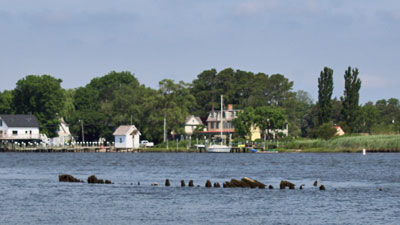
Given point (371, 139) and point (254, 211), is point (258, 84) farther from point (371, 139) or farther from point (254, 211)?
point (254, 211)

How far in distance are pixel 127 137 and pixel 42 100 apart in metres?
22.5

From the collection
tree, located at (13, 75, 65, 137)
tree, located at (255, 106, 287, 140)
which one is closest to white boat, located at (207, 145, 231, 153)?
tree, located at (255, 106, 287, 140)

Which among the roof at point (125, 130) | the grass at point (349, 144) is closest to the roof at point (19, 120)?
the roof at point (125, 130)

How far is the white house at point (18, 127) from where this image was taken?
153500 mm

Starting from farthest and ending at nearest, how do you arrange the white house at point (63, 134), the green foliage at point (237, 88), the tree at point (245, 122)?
the green foliage at point (237, 88) → the white house at point (63, 134) → the tree at point (245, 122)

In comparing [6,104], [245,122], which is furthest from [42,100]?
[245,122]

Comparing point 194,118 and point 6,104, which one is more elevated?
point 6,104

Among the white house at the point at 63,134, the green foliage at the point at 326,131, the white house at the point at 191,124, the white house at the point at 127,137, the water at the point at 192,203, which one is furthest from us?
the white house at the point at 63,134

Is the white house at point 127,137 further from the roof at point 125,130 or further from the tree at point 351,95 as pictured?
the tree at point 351,95

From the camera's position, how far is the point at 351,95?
454 feet

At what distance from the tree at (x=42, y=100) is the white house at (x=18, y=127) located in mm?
3462

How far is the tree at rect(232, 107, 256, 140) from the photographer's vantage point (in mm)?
149250

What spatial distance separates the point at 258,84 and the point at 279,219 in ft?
495

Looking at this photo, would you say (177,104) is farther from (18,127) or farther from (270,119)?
(18,127)
